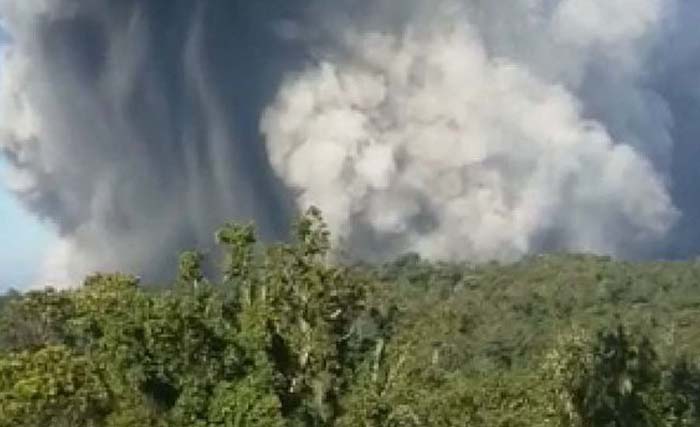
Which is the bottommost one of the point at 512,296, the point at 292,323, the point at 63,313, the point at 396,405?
the point at 396,405

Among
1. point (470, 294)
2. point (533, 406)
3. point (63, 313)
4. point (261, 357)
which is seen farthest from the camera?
point (470, 294)

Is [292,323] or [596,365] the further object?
[596,365]

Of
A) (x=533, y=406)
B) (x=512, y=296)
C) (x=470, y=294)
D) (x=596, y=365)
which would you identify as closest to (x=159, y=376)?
(x=533, y=406)

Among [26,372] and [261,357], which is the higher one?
[26,372]

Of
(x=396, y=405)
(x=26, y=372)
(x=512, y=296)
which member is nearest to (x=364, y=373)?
(x=396, y=405)

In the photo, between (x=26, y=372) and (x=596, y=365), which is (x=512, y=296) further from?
(x=26, y=372)

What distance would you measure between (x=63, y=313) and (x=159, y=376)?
27.3 m

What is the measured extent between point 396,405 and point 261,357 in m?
3.83

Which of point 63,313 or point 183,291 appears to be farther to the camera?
point 63,313

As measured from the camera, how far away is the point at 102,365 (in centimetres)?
4112

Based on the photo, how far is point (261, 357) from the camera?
1422 inches

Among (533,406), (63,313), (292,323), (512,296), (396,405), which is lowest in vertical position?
(396,405)

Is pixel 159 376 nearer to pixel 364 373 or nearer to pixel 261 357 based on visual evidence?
pixel 261 357

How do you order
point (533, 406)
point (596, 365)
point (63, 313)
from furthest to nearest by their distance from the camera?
point (63, 313) < point (596, 365) < point (533, 406)
